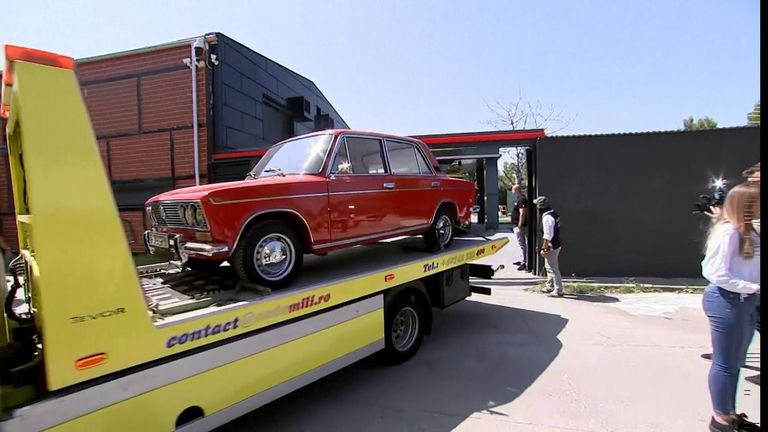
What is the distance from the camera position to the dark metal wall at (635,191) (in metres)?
8.49

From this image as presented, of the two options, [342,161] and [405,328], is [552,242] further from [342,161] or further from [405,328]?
[342,161]

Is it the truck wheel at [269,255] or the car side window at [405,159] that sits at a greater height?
the car side window at [405,159]

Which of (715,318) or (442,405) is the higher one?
(715,318)

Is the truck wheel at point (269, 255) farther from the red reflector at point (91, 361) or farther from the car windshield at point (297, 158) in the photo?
the red reflector at point (91, 361)

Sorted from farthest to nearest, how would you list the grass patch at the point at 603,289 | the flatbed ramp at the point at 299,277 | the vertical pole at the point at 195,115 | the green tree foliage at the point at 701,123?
the green tree foliage at the point at 701,123, the vertical pole at the point at 195,115, the grass patch at the point at 603,289, the flatbed ramp at the point at 299,277

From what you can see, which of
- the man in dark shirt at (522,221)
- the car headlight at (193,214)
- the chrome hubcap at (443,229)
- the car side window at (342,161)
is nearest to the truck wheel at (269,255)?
the car headlight at (193,214)

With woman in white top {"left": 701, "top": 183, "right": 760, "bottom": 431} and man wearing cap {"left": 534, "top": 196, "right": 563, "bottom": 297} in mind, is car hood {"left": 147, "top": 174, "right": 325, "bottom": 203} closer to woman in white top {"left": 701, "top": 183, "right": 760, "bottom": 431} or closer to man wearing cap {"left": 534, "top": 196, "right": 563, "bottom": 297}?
woman in white top {"left": 701, "top": 183, "right": 760, "bottom": 431}

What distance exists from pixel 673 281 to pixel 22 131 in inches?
397

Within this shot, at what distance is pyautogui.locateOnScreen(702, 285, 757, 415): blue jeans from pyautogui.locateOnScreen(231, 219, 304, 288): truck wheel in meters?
3.26

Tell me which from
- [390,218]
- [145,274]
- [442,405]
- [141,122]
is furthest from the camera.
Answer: [141,122]

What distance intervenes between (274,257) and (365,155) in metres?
1.72

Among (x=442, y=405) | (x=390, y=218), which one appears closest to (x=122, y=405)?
(x=442, y=405)

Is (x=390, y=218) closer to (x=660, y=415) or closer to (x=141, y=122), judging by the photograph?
(x=660, y=415)

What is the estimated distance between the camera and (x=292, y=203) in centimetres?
379
